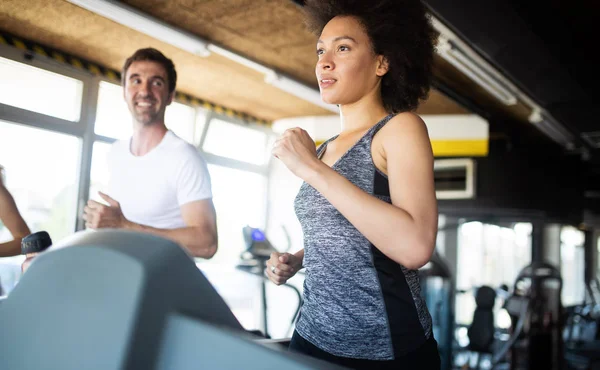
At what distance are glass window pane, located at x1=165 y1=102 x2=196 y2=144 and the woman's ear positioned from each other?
18.2 feet

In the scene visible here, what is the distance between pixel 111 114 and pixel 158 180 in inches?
161

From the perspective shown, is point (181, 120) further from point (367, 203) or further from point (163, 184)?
point (367, 203)

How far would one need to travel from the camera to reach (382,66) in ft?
3.96

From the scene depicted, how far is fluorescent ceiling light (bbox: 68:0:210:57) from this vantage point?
3.83 metres

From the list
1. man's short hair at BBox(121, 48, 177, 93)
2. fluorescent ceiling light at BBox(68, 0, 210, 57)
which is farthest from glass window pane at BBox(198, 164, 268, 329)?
man's short hair at BBox(121, 48, 177, 93)

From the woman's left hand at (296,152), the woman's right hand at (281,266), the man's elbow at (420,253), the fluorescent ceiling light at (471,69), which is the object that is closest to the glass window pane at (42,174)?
the fluorescent ceiling light at (471,69)

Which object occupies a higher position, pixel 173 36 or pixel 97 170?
pixel 173 36

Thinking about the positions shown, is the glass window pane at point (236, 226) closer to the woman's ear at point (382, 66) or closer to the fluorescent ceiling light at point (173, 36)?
the fluorescent ceiling light at point (173, 36)

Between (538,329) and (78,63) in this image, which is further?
(78,63)

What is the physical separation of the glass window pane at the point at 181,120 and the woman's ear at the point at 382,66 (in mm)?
5551

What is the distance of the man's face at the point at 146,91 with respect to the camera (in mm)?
2164

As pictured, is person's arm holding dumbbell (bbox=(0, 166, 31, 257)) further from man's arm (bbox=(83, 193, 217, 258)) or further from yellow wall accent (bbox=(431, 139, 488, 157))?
yellow wall accent (bbox=(431, 139, 488, 157))

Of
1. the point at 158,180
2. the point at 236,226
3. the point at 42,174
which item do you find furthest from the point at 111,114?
the point at 158,180

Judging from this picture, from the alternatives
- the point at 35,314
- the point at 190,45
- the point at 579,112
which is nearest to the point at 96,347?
the point at 35,314
